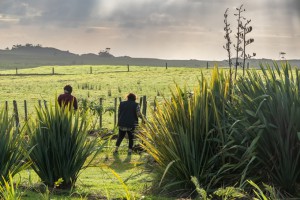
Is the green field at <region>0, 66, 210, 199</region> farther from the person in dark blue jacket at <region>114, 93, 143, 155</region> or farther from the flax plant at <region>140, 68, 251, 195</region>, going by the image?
Answer: the person in dark blue jacket at <region>114, 93, 143, 155</region>

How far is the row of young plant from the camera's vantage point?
7758mm

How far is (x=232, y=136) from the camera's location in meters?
8.19

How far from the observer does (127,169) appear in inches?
517

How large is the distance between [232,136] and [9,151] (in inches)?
143

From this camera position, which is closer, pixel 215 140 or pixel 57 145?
pixel 215 140

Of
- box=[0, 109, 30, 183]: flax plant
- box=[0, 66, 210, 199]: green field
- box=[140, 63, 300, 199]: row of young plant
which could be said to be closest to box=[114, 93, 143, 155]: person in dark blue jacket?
box=[0, 66, 210, 199]: green field

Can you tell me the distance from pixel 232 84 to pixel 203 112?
2.75ft

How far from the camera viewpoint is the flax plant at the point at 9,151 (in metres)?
9.04

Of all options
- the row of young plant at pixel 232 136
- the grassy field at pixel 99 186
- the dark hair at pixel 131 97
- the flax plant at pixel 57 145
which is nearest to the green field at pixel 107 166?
the grassy field at pixel 99 186

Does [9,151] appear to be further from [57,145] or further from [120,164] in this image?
[120,164]

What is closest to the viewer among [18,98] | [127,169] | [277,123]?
[277,123]

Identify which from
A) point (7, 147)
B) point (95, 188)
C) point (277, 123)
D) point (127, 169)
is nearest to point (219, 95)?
point (277, 123)

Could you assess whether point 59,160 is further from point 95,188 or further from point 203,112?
point 203,112

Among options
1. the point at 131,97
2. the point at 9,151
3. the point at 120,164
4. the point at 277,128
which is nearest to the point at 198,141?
the point at 277,128
